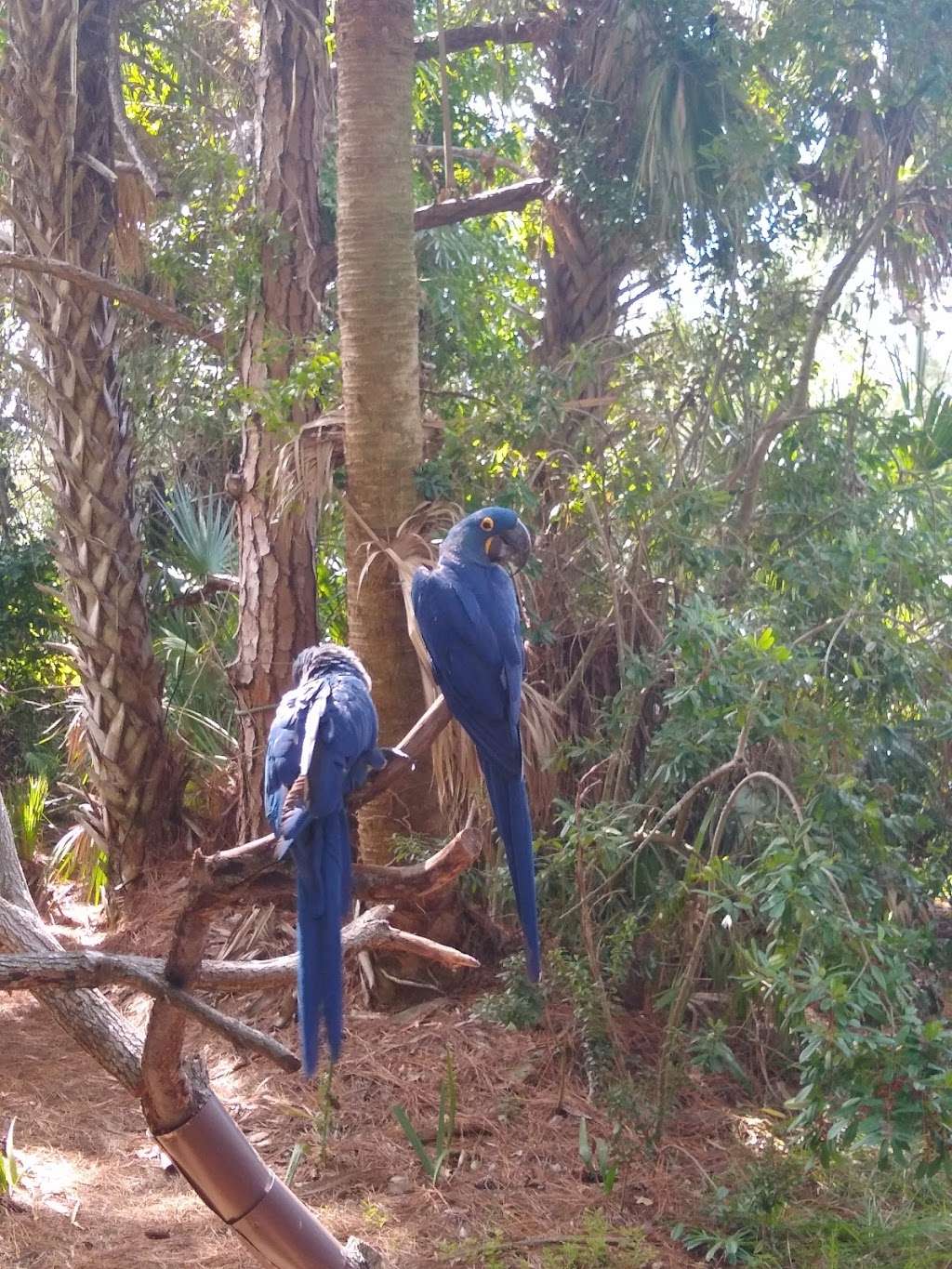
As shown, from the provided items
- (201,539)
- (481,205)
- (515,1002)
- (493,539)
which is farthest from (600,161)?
(515,1002)

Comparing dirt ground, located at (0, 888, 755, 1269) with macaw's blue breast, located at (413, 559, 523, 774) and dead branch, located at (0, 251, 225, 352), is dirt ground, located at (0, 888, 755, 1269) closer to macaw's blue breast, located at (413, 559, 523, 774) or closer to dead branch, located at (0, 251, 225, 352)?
macaw's blue breast, located at (413, 559, 523, 774)

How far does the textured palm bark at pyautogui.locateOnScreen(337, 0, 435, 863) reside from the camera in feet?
12.8

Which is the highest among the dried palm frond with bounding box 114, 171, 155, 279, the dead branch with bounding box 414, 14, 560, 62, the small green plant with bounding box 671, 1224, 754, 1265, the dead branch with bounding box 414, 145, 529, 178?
the dead branch with bounding box 414, 14, 560, 62

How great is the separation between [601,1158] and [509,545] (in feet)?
6.36

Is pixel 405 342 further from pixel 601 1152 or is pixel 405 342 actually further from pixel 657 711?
pixel 601 1152

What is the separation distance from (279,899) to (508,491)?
1922 mm

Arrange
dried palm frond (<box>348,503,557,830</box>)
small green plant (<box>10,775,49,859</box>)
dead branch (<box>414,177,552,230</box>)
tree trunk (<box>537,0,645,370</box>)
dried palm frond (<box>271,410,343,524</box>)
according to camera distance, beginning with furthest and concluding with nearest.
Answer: small green plant (<box>10,775,49,859</box>)
dead branch (<box>414,177,552,230</box>)
tree trunk (<box>537,0,645,370</box>)
dried palm frond (<box>271,410,343,524</box>)
dried palm frond (<box>348,503,557,830</box>)

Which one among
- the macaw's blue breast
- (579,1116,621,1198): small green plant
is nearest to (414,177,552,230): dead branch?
the macaw's blue breast

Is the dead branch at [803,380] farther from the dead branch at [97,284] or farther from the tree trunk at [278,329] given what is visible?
the dead branch at [97,284]

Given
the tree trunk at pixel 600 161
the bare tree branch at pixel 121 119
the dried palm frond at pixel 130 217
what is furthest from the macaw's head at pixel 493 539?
the dried palm frond at pixel 130 217

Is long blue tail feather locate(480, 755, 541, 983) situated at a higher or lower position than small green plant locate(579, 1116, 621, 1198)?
higher

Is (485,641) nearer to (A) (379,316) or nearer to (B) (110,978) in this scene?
(B) (110,978)

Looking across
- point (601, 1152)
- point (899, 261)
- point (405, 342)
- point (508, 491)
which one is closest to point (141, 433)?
point (405, 342)

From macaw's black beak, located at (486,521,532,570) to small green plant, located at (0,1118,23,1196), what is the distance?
7.26ft
